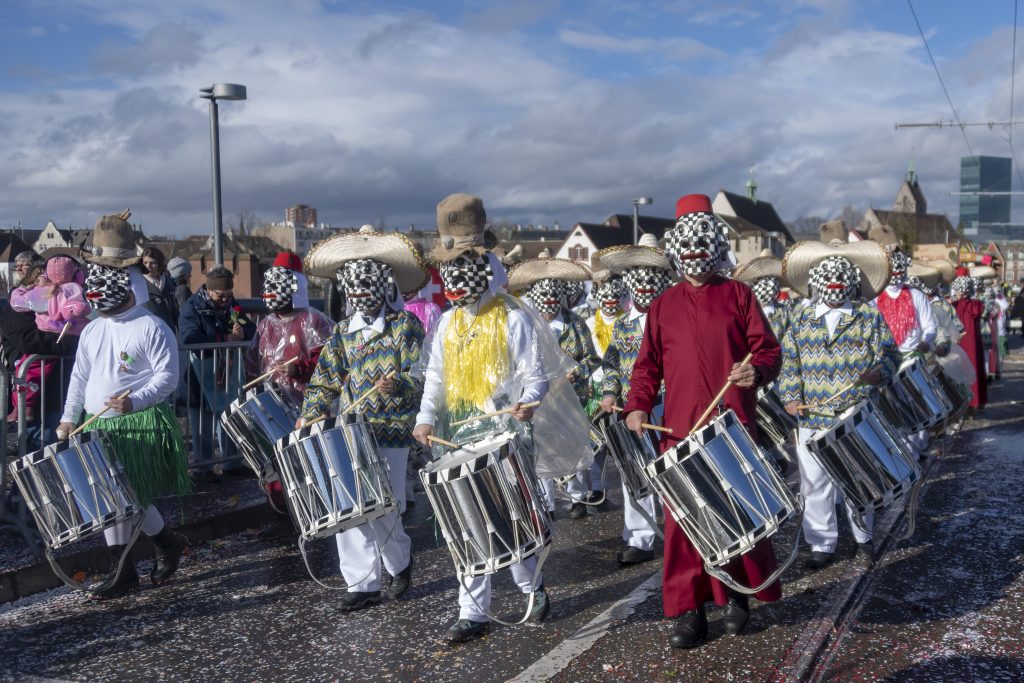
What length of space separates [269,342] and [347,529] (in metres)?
2.30

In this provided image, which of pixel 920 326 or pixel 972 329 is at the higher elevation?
pixel 920 326

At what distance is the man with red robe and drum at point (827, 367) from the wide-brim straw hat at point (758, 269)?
4302 mm

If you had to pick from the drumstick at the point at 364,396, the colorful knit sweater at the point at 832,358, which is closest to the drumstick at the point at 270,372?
the drumstick at the point at 364,396

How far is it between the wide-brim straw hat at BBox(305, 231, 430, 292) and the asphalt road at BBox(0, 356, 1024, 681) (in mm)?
1824

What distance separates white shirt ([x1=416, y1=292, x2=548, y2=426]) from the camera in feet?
16.1

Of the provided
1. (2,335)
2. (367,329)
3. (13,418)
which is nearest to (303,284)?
(367,329)

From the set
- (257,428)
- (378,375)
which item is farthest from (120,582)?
(378,375)

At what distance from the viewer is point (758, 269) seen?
34.9ft

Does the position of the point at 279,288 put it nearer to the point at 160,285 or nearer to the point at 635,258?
the point at 635,258

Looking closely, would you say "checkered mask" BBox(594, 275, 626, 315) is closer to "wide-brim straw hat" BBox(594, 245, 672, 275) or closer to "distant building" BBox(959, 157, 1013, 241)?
"wide-brim straw hat" BBox(594, 245, 672, 275)

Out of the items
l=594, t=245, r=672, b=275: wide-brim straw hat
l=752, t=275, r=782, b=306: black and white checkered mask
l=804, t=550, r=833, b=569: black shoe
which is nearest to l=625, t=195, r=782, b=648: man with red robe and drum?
l=804, t=550, r=833, b=569: black shoe

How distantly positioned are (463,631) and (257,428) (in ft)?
6.67

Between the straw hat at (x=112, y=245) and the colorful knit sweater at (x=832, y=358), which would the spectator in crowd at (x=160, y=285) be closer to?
the straw hat at (x=112, y=245)

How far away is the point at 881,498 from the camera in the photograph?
508 cm
